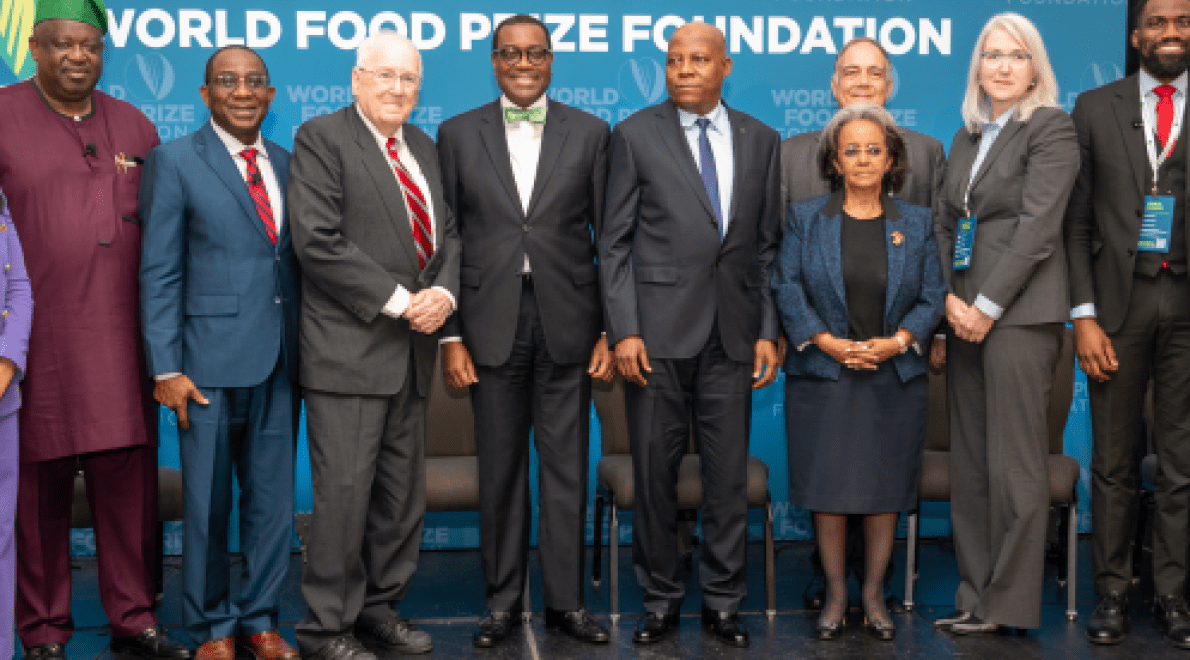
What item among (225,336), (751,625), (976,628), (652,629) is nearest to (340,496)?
(225,336)

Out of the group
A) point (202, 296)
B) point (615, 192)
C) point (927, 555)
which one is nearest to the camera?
point (202, 296)

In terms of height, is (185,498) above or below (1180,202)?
Result: below

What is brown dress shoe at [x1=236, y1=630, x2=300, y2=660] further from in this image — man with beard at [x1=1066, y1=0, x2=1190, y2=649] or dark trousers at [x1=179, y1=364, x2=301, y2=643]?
man with beard at [x1=1066, y1=0, x2=1190, y2=649]

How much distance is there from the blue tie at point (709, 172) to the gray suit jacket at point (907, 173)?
41 centimetres

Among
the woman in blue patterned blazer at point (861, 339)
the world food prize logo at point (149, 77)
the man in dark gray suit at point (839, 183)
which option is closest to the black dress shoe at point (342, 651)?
the woman in blue patterned blazer at point (861, 339)

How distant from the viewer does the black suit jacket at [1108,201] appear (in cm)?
366

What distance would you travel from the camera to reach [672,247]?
11.7 feet

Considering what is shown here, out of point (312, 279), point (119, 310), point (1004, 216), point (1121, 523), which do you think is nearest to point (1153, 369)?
point (1121, 523)

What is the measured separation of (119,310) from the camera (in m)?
3.49

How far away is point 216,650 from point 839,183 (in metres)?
2.65

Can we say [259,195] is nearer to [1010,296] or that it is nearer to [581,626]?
[581,626]

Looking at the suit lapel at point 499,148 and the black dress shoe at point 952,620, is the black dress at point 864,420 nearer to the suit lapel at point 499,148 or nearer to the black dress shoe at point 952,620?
the black dress shoe at point 952,620

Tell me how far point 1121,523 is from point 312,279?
116 inches

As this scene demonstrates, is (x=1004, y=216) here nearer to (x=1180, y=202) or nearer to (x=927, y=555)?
(x=1180, y=202)
